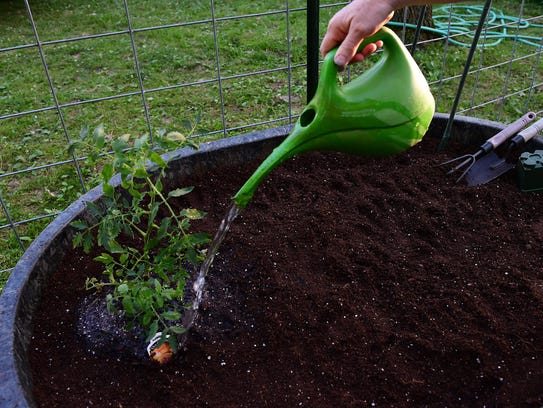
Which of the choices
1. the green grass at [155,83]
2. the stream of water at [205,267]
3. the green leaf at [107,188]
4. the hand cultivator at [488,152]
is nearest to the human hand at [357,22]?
the stream of water at [205,267]

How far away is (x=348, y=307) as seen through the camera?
1.24 metres

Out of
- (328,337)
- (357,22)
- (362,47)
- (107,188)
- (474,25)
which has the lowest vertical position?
(474,25)

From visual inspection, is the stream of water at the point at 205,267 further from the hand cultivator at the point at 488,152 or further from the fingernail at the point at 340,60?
the hand cultivator at the point at 488,152

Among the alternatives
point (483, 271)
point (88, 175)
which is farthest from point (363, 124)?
point (88, 175)

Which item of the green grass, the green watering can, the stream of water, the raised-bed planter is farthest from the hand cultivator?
the stream of water

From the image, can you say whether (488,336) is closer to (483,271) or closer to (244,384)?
(483,271)

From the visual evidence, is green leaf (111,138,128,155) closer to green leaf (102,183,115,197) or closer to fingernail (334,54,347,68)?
green leaf (102,183,115,197)

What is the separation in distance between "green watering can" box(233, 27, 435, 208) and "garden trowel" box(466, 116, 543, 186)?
51 cm

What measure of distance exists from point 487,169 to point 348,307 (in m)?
0.71

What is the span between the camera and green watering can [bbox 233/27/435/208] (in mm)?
1106

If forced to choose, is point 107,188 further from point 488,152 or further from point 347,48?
point 488,152

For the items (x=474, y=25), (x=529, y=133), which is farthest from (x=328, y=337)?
(x=474, y=25)

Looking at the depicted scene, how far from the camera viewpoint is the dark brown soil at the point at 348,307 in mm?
1089

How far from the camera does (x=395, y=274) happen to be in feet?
4.33
